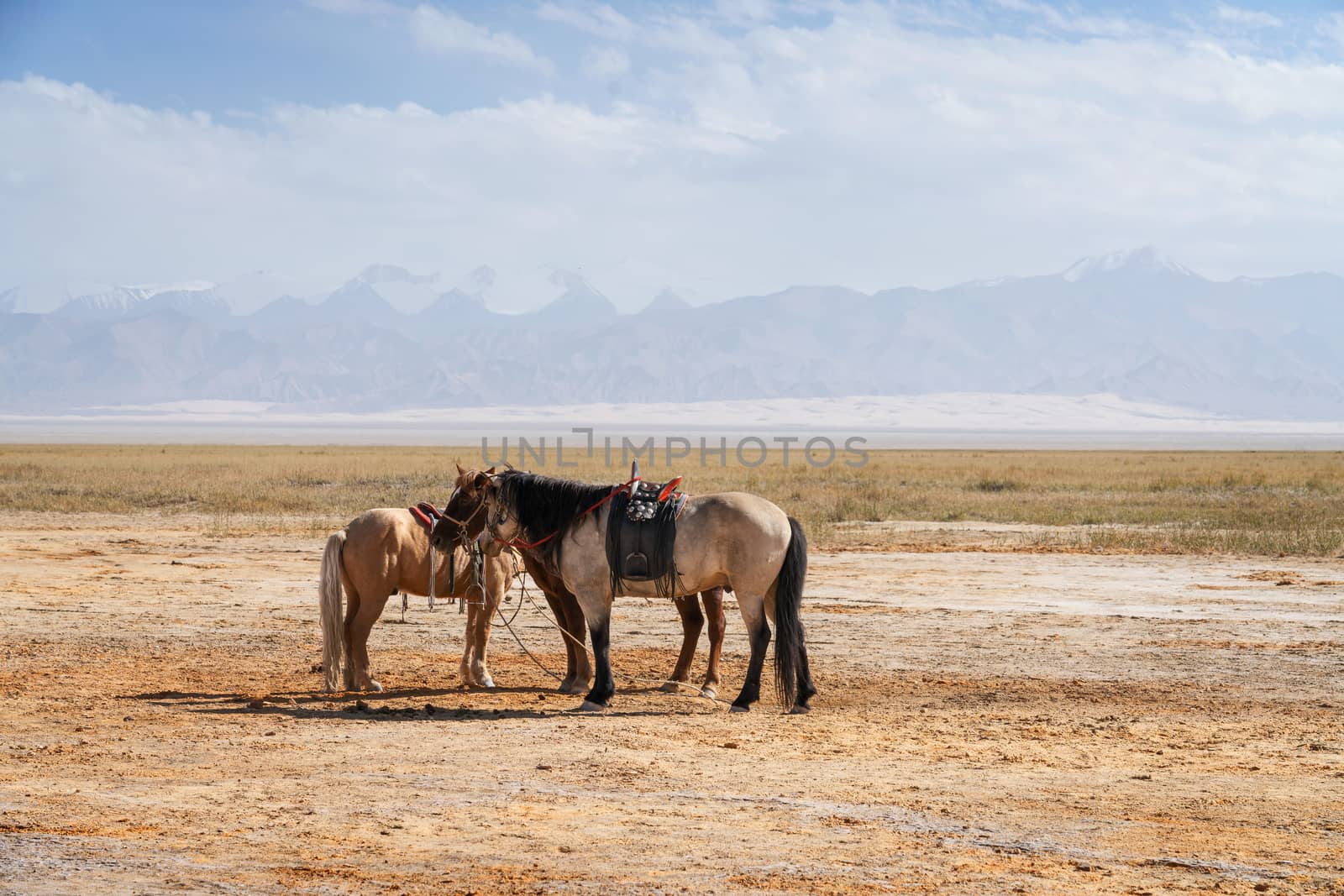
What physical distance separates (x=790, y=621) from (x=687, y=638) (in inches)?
57.7

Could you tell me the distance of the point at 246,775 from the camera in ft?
25.3

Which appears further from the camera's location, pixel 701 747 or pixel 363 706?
pixel 363 706

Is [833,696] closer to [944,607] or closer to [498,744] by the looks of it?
[498,744]

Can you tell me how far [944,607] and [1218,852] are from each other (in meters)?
9.72

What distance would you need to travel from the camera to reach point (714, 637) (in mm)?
10766

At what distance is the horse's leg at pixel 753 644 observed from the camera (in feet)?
32.7

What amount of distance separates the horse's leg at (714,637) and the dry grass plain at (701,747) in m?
0.15

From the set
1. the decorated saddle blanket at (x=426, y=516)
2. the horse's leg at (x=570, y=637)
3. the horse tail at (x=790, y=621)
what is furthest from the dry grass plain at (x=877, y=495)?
the decorated saddle blanket at (x=426, y=516)

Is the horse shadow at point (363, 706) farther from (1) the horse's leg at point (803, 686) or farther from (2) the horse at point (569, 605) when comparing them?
(1) the horse's leg at point (803, 686)

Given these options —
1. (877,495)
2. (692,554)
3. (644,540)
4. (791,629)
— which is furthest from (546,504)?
(877,495)

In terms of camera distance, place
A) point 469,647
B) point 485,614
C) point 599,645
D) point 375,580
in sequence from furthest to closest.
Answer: point 469,647 → point 485,614 → point 375,580 → point 599,645

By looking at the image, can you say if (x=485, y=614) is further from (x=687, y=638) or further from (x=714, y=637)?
(x=714, y=637)

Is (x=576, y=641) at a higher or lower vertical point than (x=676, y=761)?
higher

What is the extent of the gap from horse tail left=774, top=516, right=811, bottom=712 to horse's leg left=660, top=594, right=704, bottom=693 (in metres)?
1.08
